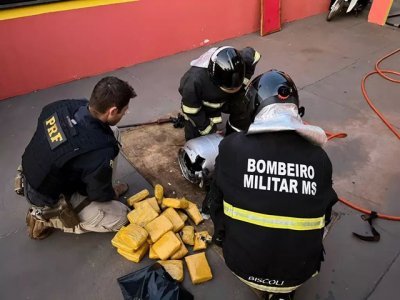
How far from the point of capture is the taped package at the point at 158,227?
2.71 m

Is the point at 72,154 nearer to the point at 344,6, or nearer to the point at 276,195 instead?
the point at 276,195

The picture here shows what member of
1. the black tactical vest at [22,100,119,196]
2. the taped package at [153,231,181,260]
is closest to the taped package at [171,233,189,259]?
the taped package at [153,231,181,260]

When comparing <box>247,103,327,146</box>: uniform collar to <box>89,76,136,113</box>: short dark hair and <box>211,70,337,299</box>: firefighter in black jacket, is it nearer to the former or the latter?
<box>211,70,337,299</box>: firefighter in black jacket

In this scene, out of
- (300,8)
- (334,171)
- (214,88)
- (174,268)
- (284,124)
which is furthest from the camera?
(300,8)

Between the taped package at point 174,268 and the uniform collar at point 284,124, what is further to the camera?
the taped package at point 174,268

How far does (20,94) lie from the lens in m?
4.71

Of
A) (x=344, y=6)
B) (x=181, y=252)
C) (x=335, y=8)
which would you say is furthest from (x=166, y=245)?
(x=344, y=6)

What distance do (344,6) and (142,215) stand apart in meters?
6.95

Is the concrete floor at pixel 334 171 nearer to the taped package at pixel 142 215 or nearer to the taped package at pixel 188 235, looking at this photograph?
the taped package at pixel 188 235

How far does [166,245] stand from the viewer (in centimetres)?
264

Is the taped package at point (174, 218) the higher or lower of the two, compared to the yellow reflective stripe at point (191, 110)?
lower

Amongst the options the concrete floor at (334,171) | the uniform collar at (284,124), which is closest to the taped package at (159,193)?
the concrete floor at (334,171)

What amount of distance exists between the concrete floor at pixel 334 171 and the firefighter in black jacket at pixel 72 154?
0.43m

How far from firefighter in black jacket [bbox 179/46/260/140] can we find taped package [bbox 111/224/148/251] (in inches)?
50.4
